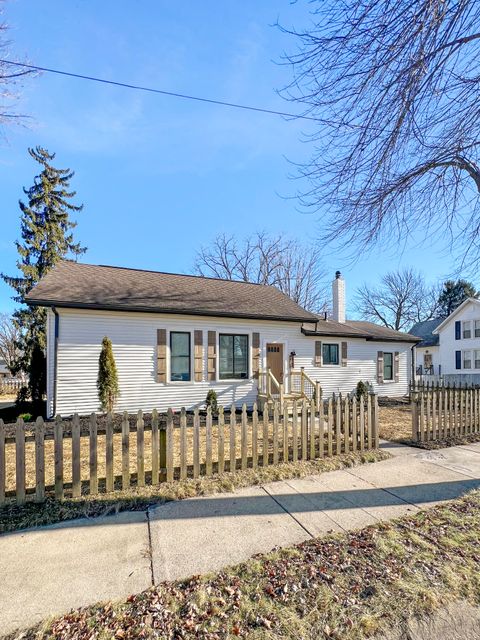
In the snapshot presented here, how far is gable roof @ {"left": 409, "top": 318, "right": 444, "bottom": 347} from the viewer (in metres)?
32.9

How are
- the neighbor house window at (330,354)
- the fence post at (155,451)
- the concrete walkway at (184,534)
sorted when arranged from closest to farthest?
the concrete walkway at (184,534) → the fence post at (155,451) → the neighbor house window at (330,354)

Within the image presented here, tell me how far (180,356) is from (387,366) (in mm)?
11265

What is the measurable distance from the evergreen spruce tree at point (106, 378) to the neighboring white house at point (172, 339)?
0.91ft

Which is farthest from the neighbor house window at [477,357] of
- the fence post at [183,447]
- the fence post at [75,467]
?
the fence post at [75,467]

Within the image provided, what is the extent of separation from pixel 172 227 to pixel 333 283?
9.63 m

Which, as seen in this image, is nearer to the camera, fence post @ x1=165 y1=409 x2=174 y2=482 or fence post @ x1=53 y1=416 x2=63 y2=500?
fence post @ x1=53 y1=416 x2=63 y2=500

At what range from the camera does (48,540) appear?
3.09 m

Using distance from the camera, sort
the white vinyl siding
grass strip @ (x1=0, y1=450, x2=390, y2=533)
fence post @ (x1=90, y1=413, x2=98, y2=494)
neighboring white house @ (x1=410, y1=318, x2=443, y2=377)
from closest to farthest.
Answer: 1. grass strip @ (x1=0, y1=450, x2=390, y2=533)
2. fence post @ (x1=90, y1=413, x2=98, y2=494)
3. the white vinyl siding
4. neighboring white house @ (x1=410, y1=318, x2=443, y2=377)

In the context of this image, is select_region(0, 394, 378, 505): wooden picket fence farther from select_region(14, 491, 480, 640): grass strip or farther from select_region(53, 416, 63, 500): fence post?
select_region(14, 491, 480, 640): grass strip

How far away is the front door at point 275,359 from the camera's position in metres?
13.3

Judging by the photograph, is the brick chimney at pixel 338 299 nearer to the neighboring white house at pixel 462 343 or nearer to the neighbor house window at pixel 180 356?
the neighbor house window at pixel 180 356

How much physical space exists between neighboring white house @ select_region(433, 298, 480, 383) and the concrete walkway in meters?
26.4

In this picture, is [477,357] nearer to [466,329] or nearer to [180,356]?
[466,329]

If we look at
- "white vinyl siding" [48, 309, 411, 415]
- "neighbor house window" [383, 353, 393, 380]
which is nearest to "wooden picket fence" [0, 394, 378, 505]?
"white vinyl siding" [48, 309, 411, 415]
